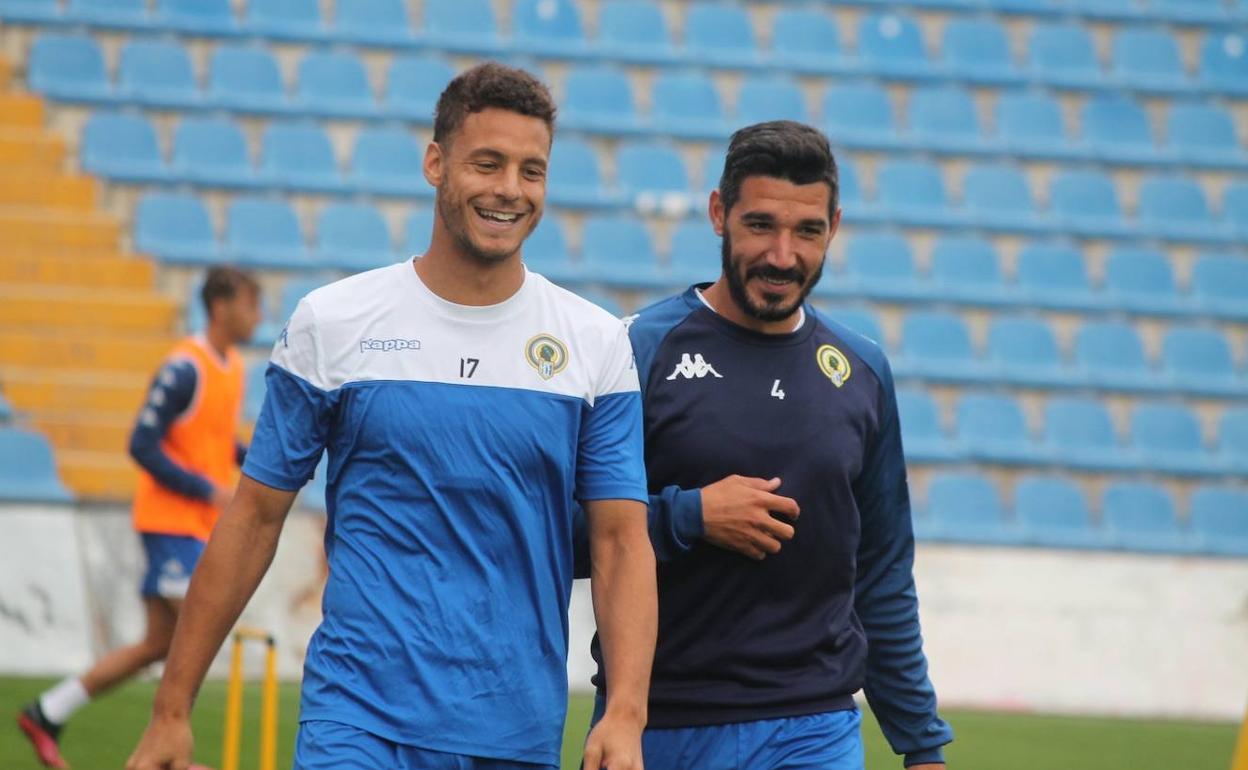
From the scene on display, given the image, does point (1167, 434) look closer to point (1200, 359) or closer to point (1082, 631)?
point (1200, 359)

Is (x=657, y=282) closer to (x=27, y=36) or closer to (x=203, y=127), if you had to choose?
(x=203, y=127)

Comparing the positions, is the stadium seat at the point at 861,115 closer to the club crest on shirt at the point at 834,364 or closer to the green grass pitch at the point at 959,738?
the green grass pitch at the point at 959,738

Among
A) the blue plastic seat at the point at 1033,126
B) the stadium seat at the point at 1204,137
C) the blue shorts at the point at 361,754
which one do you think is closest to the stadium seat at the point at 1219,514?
Answer: the blue plastic seat at the point at 1033,126

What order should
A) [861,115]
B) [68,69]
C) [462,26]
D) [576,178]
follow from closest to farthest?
1. [68,69]
2. [576,178]
3. [462,26]
4. [861,115]

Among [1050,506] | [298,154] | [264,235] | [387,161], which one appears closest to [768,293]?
[1050,506]

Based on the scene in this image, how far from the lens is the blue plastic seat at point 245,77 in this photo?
14.7 metres

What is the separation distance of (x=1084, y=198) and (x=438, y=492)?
1289 centimetres

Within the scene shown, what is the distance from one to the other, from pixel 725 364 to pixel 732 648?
0.64 metres

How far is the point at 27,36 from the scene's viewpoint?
14719mm

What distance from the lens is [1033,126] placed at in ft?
52.5

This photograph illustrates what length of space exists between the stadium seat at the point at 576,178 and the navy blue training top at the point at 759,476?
10179 mm

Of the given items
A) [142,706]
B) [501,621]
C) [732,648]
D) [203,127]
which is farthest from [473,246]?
[203,127]

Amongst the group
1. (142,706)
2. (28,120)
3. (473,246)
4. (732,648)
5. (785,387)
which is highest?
(28,120)

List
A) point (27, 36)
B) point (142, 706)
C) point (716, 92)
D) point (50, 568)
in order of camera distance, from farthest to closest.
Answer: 1. point (716, 92)
2. point (27, 36)
3. point (50, 568)
4. point (142, 706)
